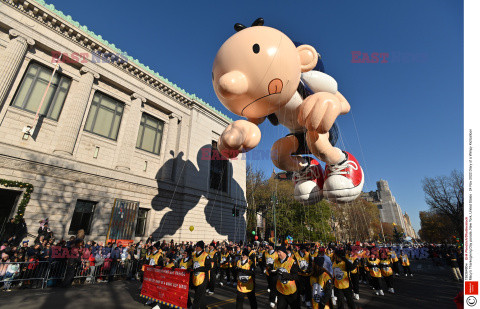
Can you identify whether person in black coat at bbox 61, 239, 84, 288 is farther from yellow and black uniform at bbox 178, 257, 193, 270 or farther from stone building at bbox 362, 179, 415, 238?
stone building at bbox 362, 179, 415, 238

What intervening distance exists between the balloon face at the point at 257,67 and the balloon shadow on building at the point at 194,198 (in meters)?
13.9

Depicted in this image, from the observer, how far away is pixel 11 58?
11.3 m

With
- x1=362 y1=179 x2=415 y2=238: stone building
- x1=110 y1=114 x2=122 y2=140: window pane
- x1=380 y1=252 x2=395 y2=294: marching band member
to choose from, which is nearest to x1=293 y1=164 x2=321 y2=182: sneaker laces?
x1=380 y1=252 x2=395 y2=294: marching band member

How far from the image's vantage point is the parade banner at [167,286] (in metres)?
5.33

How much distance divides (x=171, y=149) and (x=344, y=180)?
15440mm

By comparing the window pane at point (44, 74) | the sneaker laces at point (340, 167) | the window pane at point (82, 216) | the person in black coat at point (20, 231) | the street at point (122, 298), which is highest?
the window pane at point (44, 74)

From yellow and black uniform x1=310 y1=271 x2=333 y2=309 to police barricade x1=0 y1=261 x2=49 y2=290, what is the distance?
9701 mm

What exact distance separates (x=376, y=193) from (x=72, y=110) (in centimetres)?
13533

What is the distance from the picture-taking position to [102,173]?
1389 cm

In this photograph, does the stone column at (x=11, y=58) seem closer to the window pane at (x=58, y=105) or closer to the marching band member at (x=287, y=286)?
the window pane at (x=58, y=105)

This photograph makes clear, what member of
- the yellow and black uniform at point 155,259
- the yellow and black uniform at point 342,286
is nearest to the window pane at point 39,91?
the yellow and black uniform at point 155,259

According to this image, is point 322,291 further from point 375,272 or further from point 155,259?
point 155,259

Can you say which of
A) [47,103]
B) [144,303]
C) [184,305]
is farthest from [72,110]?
[184,305]

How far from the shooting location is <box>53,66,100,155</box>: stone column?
12.8 m
